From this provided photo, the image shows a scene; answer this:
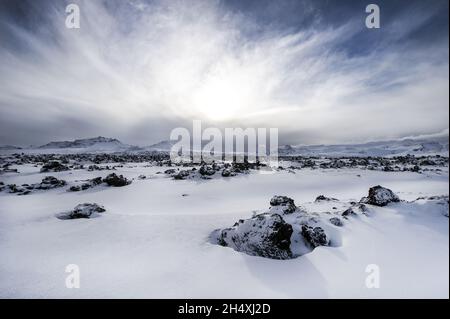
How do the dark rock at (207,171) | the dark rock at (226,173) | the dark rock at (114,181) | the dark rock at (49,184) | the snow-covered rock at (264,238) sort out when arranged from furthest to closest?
the dark rock at (226,173), the dark rock at (207,171), the dark rock at (114,181), the dark rock at (49,184), the snow-covered rock at (264,238)

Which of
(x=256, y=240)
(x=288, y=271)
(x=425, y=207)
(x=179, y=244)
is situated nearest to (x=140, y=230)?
(x=179, y=244)

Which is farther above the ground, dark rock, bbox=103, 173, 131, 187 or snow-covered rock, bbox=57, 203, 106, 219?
dark rock, bbox=103, 173, 131, 187

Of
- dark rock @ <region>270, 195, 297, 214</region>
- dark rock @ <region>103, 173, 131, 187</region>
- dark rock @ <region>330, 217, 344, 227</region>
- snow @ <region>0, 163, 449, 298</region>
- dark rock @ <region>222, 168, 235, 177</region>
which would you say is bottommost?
snow @ <region>0, 163, 449, 298</region>

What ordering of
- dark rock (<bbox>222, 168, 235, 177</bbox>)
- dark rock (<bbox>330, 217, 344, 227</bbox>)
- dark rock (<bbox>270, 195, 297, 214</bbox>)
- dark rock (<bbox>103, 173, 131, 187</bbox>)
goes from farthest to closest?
dark rock (<bbox>222, 168, 235, 177</bbox>) → dark rock (<bbox>103, 173, 131, 187</bbox>) → dark rock (<bbox>270, 195, 297, 214</bbox>) → dark rock (<bbox>330, 217, 344, 227</bbox>)

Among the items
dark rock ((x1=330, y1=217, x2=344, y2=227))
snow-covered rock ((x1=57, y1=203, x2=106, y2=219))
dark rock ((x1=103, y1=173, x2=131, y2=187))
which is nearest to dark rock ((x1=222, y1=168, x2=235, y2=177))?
dark rock ((x1=103, y1=173, x2=131, y2=187))

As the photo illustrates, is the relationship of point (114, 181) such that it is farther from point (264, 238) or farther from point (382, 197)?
point (382, 197)

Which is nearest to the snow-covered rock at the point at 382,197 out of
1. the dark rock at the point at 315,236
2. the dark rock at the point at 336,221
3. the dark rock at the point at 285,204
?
the dark rock at the point at 336,221

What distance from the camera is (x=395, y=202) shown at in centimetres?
596

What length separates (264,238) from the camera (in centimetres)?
439

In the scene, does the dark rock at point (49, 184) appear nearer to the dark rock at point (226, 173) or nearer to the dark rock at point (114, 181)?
the dark rock at point (114, 181)

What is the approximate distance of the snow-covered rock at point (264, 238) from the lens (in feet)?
14.1

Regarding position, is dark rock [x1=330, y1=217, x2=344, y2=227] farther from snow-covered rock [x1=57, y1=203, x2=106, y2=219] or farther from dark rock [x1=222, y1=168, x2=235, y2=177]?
dark rock [x1=222, y1=168, x2=235, y2=177]

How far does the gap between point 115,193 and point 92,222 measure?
18.5 feet

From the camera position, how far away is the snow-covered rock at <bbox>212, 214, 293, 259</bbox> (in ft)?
14.1
